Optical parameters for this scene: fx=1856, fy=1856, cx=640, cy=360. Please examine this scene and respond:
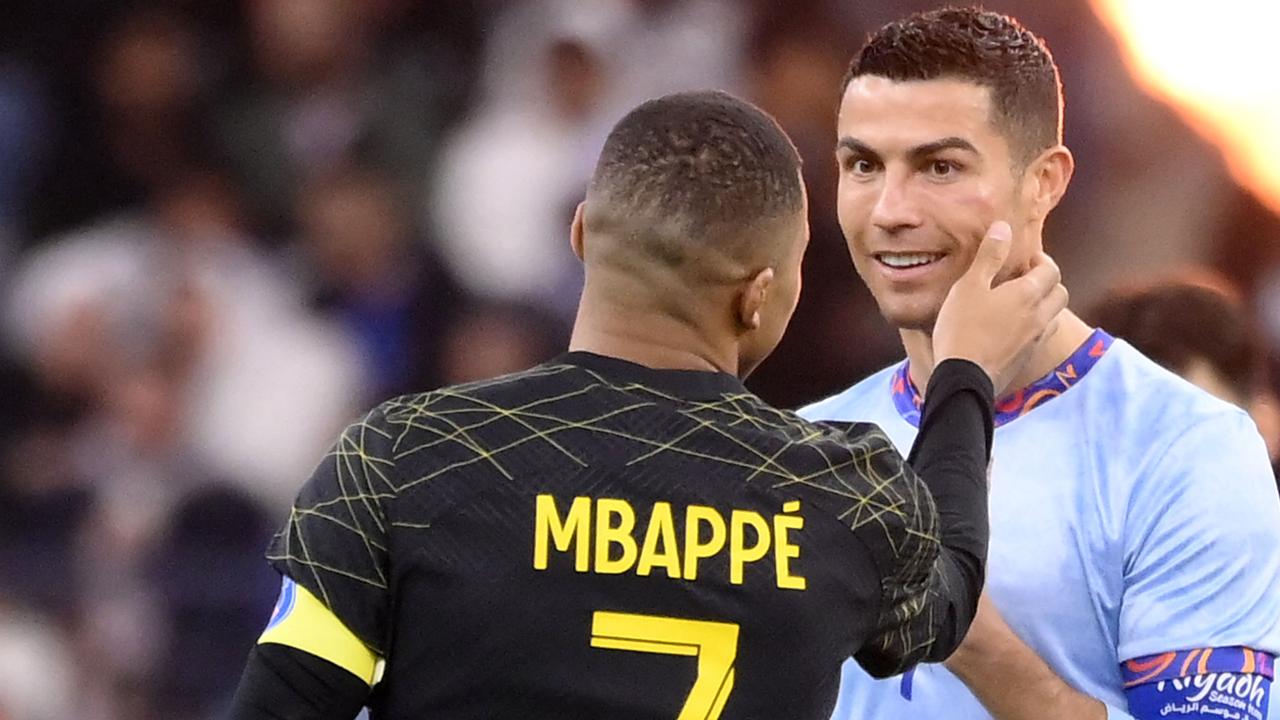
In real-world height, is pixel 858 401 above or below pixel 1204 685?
above

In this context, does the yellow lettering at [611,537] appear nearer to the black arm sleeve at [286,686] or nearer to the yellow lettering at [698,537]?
the yellow lettering at [698,537]

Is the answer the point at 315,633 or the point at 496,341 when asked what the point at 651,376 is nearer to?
the point at 315,633

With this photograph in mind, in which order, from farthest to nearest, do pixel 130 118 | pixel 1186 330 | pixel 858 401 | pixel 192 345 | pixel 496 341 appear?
Answer: pixel 130 118, pixel 496 341, pixel 192 345, pixel 1186 330, pixel 858 401

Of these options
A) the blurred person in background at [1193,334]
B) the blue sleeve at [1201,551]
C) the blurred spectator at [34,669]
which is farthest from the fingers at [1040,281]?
the blurred spectator at [34,669]

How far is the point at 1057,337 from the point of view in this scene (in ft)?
8.72

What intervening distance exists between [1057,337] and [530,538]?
1.16 m

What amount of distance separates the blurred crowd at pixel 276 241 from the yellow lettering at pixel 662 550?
3828 mm

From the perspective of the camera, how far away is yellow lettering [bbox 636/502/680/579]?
1.76m

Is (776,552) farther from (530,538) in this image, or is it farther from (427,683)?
(427,683)

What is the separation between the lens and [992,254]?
2.42 meters

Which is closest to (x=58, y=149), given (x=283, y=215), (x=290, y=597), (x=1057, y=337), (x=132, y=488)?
(x=283, y=215)

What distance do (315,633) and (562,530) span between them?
0.25 m

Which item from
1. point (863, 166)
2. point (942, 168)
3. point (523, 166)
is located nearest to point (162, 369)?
point (523, 166)

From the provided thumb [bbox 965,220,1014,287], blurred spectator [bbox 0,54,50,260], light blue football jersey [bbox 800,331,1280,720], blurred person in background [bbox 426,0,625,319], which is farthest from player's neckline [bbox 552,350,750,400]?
blurred spectator [bbox 0,54,50,260]
